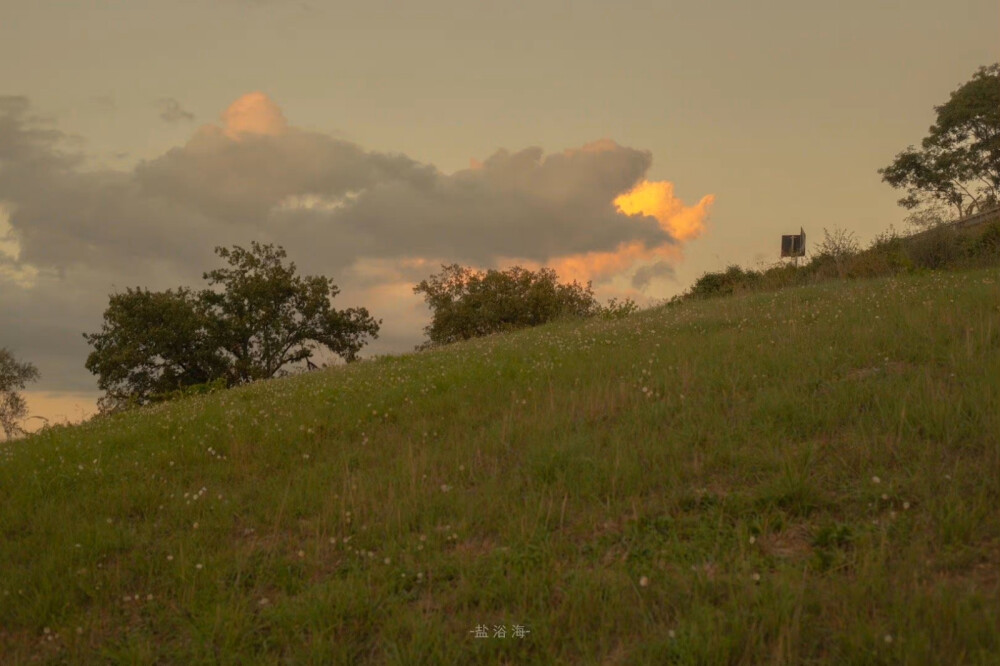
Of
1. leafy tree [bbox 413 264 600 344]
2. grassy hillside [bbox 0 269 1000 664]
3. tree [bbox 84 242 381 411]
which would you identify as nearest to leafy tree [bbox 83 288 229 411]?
tree [bbox 84 242 381 411]

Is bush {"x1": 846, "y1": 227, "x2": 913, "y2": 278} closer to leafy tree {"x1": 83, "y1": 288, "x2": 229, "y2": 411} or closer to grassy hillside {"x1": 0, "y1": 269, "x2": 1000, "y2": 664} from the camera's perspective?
grassy hillside {"x1": 0, "y1": 269, "x2": 1000, "y2": 664}

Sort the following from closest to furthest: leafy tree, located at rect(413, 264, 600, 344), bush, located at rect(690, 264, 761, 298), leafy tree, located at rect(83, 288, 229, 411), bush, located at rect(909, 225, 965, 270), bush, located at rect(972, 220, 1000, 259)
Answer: bush, located at rect(972, 220, 1000, 259), bush, located at rect(909, 225, 965, 270), bush, located at rect(690, 264, 761, 298), leafy tree, located at rect(83, 288, 229, 411), leafy tree, located at rect(413, 264, 600, 344)

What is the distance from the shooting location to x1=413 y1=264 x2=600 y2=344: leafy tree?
56281mm

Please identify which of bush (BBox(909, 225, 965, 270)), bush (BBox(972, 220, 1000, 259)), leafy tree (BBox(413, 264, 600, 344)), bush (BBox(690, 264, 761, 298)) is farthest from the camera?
leafy tree (BBox(413, 264, 600, 344))

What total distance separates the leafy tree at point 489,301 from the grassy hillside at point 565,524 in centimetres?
4411

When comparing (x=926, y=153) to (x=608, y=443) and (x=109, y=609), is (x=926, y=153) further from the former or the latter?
(x=109, y=609)

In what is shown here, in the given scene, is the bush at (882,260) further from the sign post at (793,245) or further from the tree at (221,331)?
the tree at (221,331)

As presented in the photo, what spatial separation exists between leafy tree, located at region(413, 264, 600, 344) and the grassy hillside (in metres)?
44.1

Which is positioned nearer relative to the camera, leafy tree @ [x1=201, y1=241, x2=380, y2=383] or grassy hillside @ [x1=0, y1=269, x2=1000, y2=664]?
grassy hillside @ [x1=0, y1=269, x2=1000, y2=664]

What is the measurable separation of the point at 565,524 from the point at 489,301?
49.5m

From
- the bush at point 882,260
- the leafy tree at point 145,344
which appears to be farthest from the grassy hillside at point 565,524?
the leafy tree at point 145,344

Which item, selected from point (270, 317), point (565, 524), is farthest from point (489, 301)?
point (565, 524)

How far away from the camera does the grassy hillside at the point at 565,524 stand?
5.25 metres

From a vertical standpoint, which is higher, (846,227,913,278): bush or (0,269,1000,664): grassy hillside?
(846,227,913,278): bush
